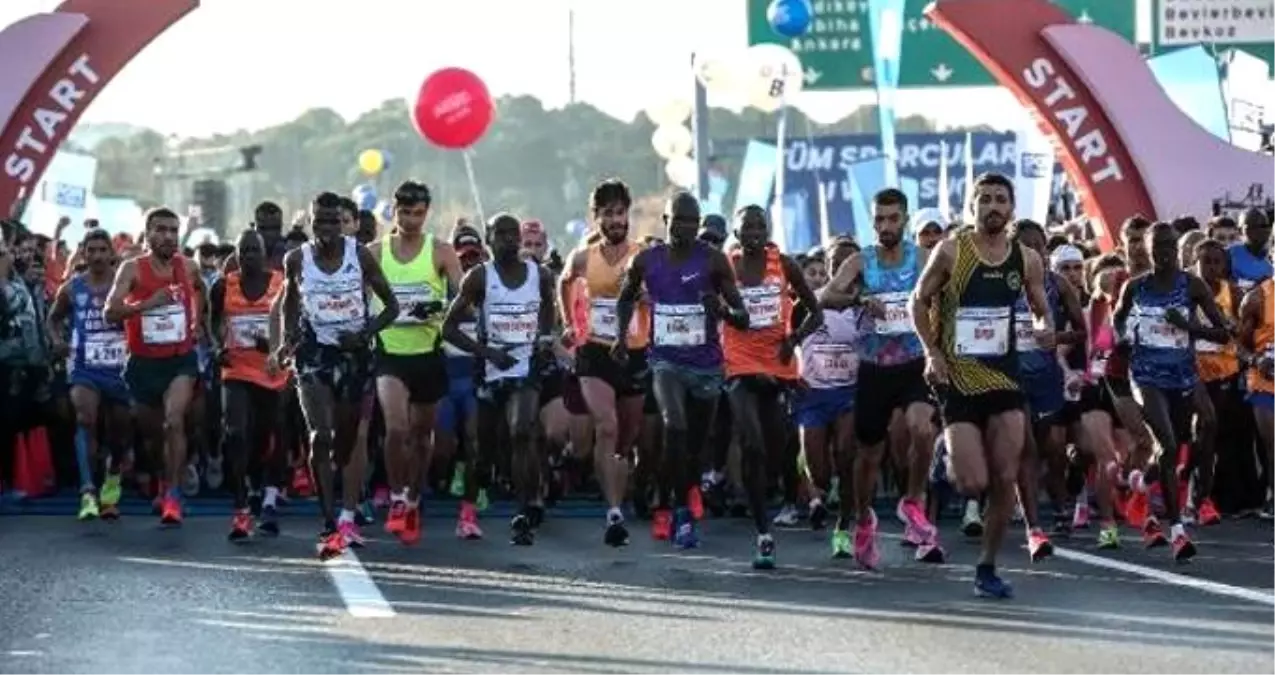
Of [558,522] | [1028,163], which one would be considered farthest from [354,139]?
[558,522]

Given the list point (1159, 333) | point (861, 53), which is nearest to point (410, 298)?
point (1159, 333)

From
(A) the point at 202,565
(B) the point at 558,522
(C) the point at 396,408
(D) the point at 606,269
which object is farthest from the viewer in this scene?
(B) the point at 558,522

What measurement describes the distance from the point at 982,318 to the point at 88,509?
7.11 metres

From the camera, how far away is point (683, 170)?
3928 centimetres

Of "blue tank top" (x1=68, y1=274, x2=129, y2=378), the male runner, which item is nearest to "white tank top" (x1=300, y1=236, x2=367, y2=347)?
the male runner

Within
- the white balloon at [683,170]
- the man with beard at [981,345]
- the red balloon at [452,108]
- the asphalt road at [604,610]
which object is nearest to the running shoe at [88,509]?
the asphalt road at [604,610]

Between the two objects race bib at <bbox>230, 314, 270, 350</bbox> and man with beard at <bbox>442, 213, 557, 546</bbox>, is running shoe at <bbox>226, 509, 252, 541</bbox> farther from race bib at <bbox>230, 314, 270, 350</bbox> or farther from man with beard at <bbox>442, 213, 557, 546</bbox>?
man with beard at <bbox>442, 213, 557, 546</bbox>

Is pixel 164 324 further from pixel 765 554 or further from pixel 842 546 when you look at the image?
pixel 765 554

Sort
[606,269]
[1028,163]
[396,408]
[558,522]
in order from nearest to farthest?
1. [396,408]
2. [606,269]
3. [558,522]
4. [1028,163]

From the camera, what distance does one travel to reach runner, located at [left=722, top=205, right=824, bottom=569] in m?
13.6

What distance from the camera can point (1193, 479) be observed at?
692 inches

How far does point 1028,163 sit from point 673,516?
549 inches

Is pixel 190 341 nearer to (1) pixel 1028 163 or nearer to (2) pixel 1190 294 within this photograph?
(2) pixel 1190 294

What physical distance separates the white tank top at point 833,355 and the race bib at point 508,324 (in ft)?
5.02
